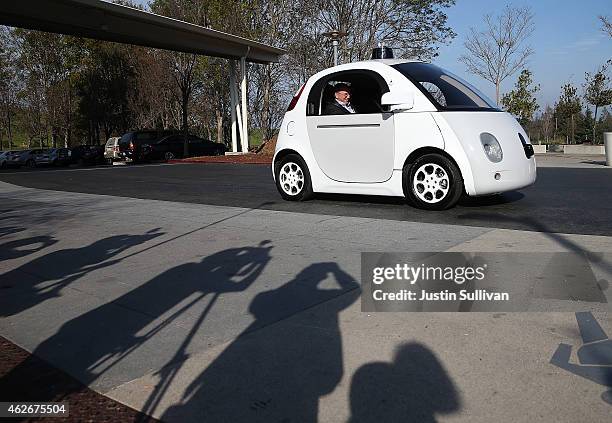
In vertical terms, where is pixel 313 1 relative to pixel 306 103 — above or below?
above

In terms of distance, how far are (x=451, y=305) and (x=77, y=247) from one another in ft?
13.9

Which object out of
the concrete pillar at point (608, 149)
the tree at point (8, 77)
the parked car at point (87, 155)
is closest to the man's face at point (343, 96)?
the concrete pillar at point (608, 149)

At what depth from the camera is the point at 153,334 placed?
3439 mm

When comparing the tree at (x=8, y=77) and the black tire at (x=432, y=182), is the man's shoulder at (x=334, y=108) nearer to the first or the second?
the black tire at (x=432, y=182)

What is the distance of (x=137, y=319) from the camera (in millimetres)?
3709

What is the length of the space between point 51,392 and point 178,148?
101 ft

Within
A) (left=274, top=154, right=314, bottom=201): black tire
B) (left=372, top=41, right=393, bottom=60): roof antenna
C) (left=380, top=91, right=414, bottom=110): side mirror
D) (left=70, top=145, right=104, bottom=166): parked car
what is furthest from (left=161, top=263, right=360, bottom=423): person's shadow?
(left=70, top=145, right=104, bottom=166): parked car

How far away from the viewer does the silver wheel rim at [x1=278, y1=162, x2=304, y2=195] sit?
8586 mm

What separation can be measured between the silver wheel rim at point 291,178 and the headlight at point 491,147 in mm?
2875

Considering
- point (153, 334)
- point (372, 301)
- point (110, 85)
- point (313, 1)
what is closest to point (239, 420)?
point (153, 334)

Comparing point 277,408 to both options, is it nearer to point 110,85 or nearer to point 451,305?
point 451,305

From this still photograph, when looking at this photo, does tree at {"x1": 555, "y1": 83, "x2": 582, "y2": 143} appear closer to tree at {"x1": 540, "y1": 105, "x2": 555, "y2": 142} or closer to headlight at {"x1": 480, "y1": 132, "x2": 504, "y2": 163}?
tree at {"x1": 540, "y1": 105, "x2": 555, "y2": 142}

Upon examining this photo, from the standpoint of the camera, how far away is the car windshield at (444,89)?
7.12m

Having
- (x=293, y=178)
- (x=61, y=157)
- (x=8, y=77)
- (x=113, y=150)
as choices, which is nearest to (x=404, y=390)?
(x=293, y=178)
